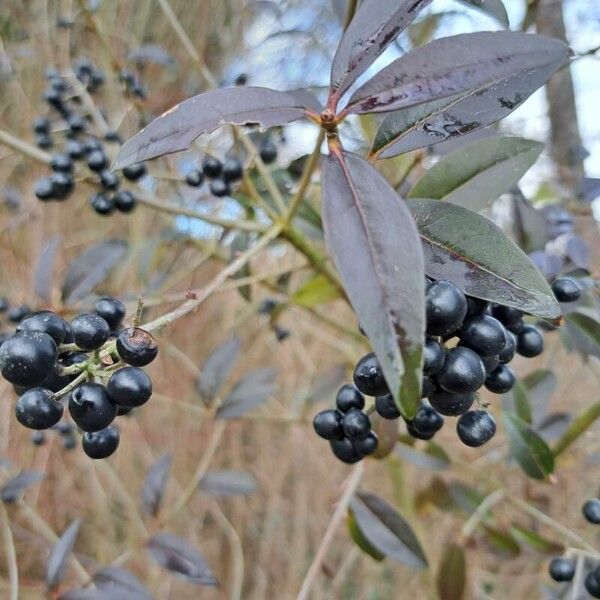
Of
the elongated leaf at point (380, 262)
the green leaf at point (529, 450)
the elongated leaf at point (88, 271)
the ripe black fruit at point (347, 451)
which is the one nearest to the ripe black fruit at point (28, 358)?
the elongated leaf at point (380, 262)

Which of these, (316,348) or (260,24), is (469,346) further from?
(260,24)

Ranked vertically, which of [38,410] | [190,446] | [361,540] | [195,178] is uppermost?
[195,178]

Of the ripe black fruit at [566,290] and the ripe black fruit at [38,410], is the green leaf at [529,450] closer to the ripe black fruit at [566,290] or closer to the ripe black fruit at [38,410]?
the ripe black fruit at [566,290]

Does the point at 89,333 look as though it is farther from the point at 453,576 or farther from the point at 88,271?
the point at 453,576

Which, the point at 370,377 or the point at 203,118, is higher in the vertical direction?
the point at 203,118

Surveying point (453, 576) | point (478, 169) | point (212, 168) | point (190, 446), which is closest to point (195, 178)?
point (212, 168)

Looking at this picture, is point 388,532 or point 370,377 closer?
point 370,377

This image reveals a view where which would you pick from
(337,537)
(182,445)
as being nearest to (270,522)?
(337,537)

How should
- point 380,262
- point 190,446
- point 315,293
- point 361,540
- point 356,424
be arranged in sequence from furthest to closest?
1. point 190,446
2. point 315,293
3. point 361,540
4. point 356,424
5. point 380,262
